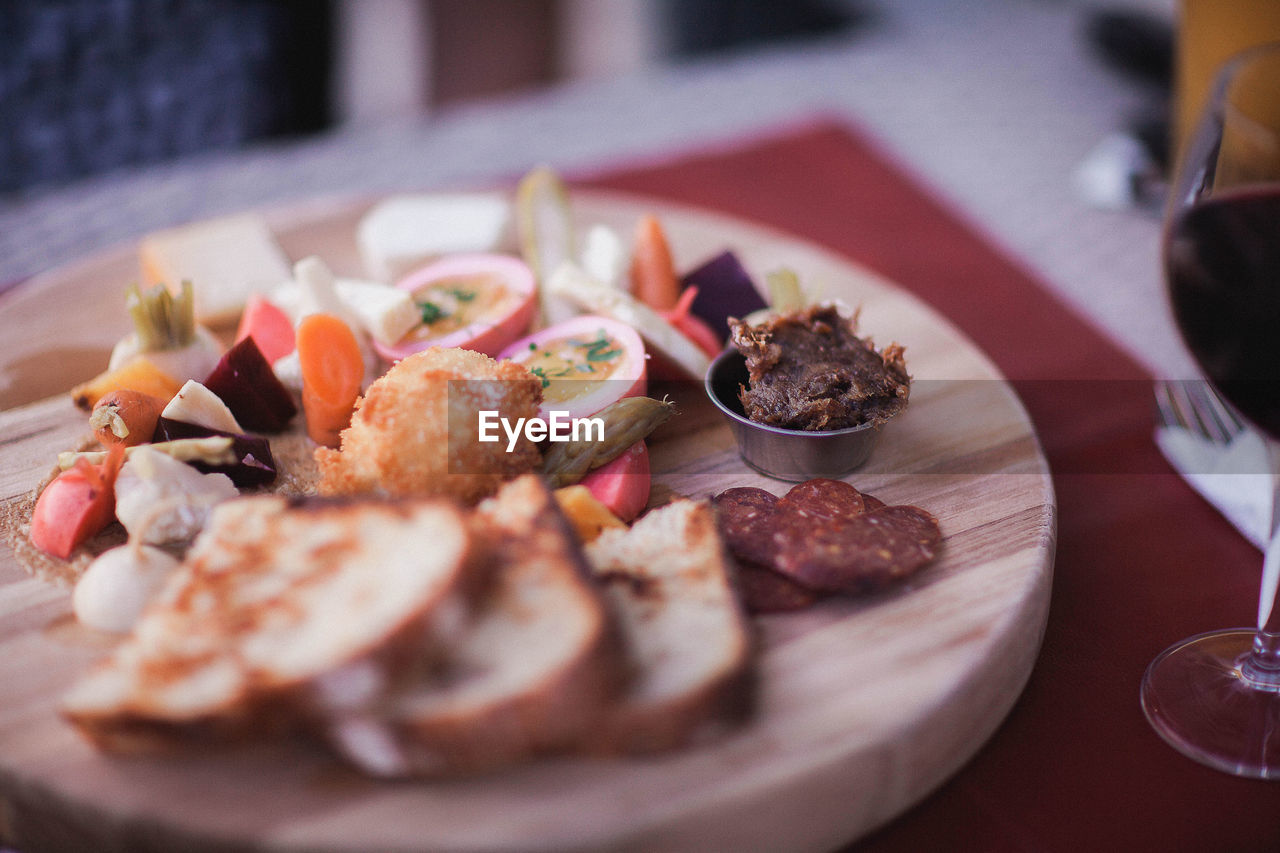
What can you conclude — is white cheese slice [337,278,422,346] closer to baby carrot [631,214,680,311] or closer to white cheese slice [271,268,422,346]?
white cheese slice [271,268,422,346]

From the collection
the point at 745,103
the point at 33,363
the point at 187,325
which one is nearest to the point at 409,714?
the point at 187,325

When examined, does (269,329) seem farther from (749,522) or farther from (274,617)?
(749,522)

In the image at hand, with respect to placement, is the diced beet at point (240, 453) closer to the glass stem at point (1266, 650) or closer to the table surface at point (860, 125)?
the table surface at point (860, 125)

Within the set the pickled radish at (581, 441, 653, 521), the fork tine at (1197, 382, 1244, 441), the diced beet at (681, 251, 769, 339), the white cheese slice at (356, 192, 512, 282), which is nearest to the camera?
the pickled radish at (581, 441, 653, 521)

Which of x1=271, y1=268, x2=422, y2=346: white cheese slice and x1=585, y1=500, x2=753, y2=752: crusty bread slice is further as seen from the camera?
x1=271, y1=268, x2=422, y2=346: white cheese slice

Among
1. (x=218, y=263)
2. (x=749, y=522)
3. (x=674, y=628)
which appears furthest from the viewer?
(x=218, y=263)

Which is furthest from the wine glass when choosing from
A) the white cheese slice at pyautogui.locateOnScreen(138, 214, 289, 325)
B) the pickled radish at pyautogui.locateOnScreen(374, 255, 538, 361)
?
the white cheese slice at pyautogui.locateOnScreen(138, 214, 289, 325)

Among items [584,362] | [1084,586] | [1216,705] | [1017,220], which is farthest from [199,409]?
[1017,220]
